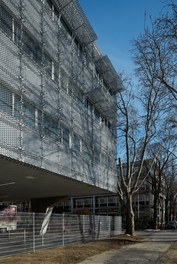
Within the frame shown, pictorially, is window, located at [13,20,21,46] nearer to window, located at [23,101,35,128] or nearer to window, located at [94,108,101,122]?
window, located at [23,101,35,128]

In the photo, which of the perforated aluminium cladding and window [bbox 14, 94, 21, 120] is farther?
window [bbox 14, 94, 21, 120]

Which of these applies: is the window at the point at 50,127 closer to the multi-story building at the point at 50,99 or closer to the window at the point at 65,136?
the multi-story building at the point at 50,99

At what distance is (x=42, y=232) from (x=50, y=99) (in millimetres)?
7086

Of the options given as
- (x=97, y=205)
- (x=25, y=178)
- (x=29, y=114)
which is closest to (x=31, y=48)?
(x=29, y=114)

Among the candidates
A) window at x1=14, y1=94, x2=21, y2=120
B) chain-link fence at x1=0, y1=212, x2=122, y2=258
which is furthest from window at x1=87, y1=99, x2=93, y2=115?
window at x1=14, y1=94, x2=21, y2=120

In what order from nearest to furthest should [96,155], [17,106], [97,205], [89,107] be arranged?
[17,106] → [89,107] → [96,155] → [97,205]

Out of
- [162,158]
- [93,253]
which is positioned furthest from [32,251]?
[162,158]

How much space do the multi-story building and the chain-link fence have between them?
2.38m

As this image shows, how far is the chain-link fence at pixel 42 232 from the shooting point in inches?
716

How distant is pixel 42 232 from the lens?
20.7 m

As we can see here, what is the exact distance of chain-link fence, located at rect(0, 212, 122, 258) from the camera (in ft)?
59.7

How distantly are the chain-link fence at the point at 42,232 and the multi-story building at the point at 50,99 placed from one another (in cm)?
238

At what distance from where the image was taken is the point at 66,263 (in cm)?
1600

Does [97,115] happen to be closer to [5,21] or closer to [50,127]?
[50,127]
